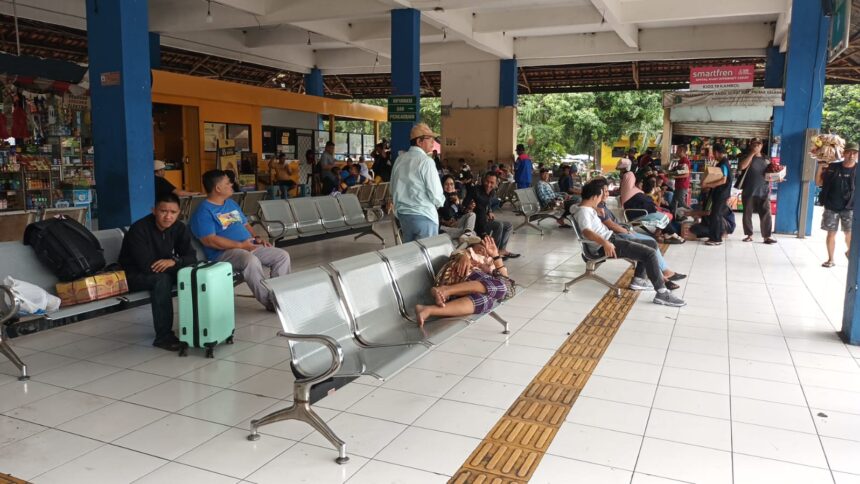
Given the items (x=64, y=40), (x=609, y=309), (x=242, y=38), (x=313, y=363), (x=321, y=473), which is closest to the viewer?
(x=321, y=473)

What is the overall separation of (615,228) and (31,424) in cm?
527

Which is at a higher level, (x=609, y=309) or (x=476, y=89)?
(x=476, y=89)

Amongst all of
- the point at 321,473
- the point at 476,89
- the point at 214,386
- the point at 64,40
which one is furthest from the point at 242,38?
the point at 321,473

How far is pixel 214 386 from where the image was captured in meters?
3.73

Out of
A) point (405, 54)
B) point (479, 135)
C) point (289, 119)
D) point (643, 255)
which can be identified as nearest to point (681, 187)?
point (405, 54)

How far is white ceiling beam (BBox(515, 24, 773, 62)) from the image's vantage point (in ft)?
49.4

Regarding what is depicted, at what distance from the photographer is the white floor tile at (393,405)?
3336 millimetres

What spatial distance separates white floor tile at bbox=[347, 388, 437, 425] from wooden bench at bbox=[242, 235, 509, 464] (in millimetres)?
319

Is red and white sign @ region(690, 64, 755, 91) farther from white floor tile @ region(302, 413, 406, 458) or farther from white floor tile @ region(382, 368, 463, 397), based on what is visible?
white floor tile @ region(302, 413, 406, 458)

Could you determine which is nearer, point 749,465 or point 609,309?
point 749,465

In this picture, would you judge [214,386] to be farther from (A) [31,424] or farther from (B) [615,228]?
(B) [615,228]

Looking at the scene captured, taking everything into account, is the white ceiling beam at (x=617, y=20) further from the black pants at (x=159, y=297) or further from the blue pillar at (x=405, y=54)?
the black pants at (x=159, y=297)

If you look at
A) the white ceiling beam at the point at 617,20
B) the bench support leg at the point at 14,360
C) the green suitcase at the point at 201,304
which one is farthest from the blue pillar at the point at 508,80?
the bench support leg at the point at 14,360

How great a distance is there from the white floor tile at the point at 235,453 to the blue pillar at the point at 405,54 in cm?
875
